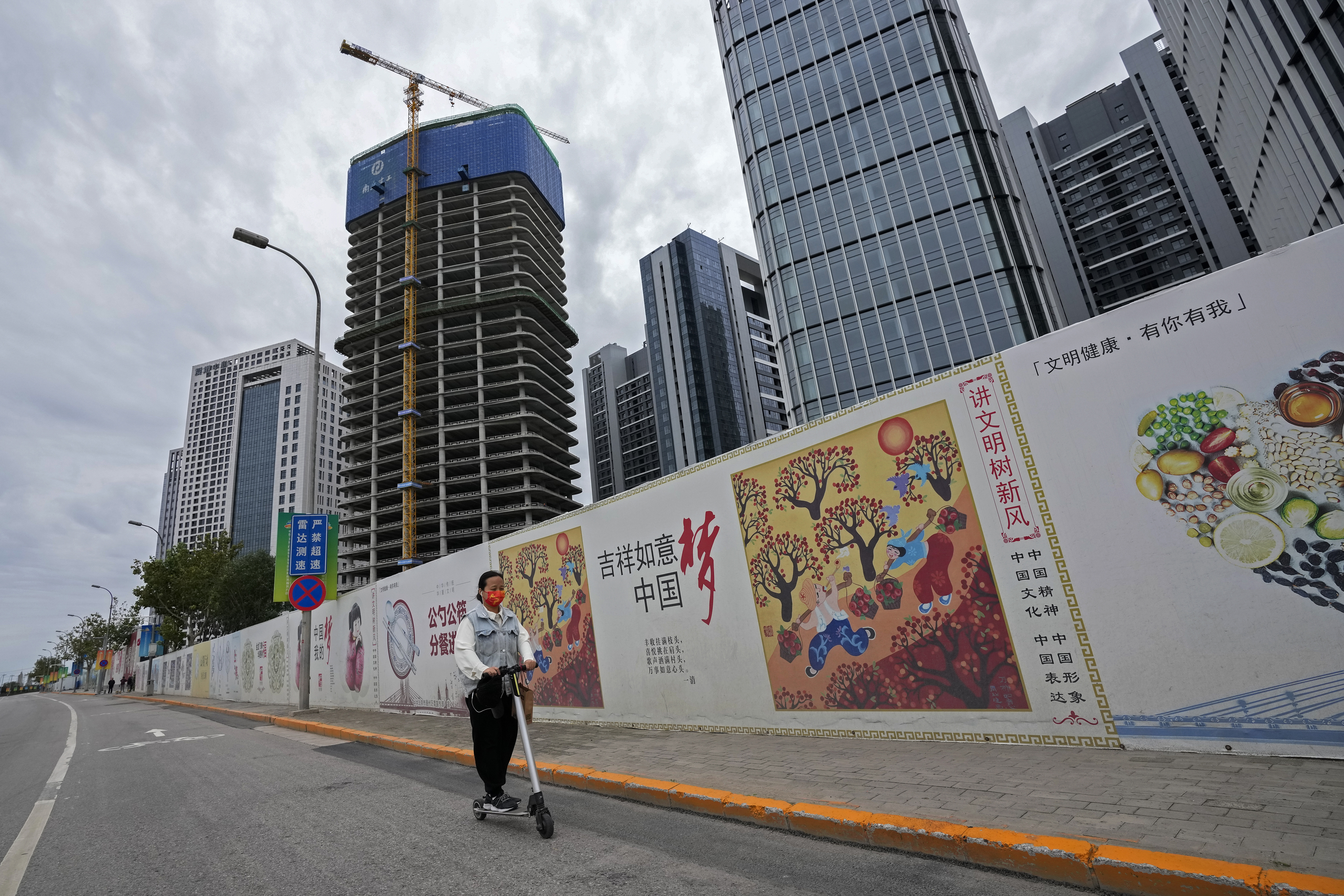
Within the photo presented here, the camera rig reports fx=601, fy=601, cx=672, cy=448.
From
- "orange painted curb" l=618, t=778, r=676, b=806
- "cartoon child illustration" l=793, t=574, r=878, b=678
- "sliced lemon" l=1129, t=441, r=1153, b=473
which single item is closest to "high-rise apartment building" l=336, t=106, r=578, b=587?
"cartoon child illustration" l=793, t=574, r=878, b=678

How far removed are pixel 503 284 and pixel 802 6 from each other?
51.1 meters

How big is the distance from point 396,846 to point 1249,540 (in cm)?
563

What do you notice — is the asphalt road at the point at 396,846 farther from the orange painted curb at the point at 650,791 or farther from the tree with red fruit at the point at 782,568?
the tree with red fruit at the point at 782,568

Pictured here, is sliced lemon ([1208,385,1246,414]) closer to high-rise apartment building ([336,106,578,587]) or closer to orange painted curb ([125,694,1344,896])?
orange painted curb ([125,694,1344,896])

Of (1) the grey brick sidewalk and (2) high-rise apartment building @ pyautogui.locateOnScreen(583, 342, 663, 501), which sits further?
(2) high-rise apartment building @ pyautogui.locateOnScreen(583, 342, 663, 501)

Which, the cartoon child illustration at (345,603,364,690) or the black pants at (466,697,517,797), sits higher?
the cartoon child illustration at (345,603,364,690)

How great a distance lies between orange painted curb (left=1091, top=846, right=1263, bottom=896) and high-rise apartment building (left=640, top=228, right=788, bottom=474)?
78791mm

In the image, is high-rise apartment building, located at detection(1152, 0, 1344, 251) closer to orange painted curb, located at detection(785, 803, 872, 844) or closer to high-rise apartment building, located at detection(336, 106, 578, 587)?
orange painted curb, located at detection(785, 803, 872, 844)

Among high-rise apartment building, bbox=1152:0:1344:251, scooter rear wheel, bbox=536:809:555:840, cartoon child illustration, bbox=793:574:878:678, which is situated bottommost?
scooter rear wheel, bbox=536:809:555:840

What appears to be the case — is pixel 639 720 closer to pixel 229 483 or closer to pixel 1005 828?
pixel 1005 828

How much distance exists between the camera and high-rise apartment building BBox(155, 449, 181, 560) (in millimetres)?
136500

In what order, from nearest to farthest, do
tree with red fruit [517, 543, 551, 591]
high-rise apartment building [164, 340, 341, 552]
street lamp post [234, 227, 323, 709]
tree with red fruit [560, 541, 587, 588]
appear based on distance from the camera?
1. tree with red fruit [560, 541, 587, 588]
2. tree with red fruit [517, 543, 551, 591]
3. street lamp post [234, 227, 323, 709]
4. high-rise apartment building [164, 340, 341, 552]

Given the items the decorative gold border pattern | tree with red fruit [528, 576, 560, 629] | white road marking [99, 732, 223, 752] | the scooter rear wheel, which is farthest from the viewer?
white road marking [99, 732, 223, 752]

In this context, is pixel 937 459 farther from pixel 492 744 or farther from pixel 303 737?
pixel 303 737
